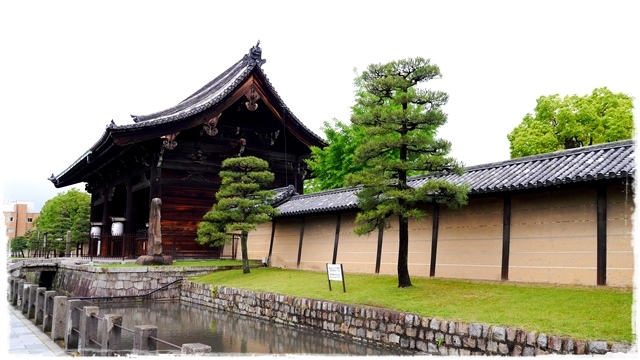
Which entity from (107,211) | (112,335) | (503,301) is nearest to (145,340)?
(112,335)

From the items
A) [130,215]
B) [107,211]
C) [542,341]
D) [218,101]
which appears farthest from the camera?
[107,211]

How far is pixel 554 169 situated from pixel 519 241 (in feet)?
6.56

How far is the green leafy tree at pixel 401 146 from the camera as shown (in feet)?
43.1

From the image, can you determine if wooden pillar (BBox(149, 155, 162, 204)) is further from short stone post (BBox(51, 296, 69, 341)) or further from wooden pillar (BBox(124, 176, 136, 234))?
short stone post (BBox(51, 296, 69, 341))

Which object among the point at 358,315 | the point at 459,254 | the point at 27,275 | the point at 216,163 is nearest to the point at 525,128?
the point at 216,163

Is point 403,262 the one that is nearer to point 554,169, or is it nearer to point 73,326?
point 554,169

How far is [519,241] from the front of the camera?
13.2m

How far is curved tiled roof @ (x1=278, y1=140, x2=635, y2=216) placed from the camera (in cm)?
1122

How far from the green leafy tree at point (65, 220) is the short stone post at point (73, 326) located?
2710 centimetres

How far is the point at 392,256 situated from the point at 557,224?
5.62 meters

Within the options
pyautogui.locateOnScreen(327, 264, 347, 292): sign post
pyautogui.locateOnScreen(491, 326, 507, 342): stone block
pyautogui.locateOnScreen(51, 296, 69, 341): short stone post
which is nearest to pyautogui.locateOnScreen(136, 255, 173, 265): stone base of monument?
pyautogui.locateOnScreen(51, 296, 69, 341): short stone post

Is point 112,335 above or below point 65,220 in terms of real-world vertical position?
below

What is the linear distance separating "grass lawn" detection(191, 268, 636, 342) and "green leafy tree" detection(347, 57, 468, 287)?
1.19 metres

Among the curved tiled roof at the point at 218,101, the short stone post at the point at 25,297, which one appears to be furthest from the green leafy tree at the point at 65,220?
the short stone post at the point at 25,297
